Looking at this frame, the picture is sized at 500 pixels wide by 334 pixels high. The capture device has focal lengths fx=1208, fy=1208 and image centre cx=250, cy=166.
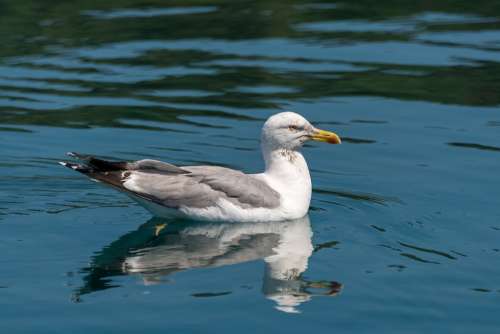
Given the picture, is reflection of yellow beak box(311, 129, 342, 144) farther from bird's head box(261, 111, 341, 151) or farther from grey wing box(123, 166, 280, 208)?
grey wing box(123, 166, 280, 208)

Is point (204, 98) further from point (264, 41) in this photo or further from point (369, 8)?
point (369, 8)

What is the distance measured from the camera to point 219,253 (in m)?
11.9

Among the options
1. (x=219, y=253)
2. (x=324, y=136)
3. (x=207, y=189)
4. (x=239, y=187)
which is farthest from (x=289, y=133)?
(x=219, y=253)

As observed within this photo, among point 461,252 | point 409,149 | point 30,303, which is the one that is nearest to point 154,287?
point 30,303

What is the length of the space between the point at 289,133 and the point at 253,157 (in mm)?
2527

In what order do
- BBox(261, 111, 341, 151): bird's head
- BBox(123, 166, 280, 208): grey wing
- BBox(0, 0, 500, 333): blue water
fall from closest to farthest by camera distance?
BBox(0, 0, 500, 333): blue water → BBox(123, 166, 280, 208): grey wing → BBox(261, 111, 341, 151): bird's head

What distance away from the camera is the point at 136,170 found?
12.9 meters

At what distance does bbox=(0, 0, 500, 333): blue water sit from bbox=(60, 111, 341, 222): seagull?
20cm

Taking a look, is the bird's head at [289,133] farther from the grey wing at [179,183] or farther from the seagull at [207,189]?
the grey wing at [179,183]

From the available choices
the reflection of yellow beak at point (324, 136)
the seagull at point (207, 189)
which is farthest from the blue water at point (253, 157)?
the reflection of yellow beak at point (324, 136)

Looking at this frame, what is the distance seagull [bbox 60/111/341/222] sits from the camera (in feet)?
41.7

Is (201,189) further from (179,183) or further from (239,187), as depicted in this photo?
(239,187)

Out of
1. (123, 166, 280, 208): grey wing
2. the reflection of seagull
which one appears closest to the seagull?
(123, 166, 280, 208): grey wing

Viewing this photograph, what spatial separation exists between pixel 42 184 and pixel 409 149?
486cm
